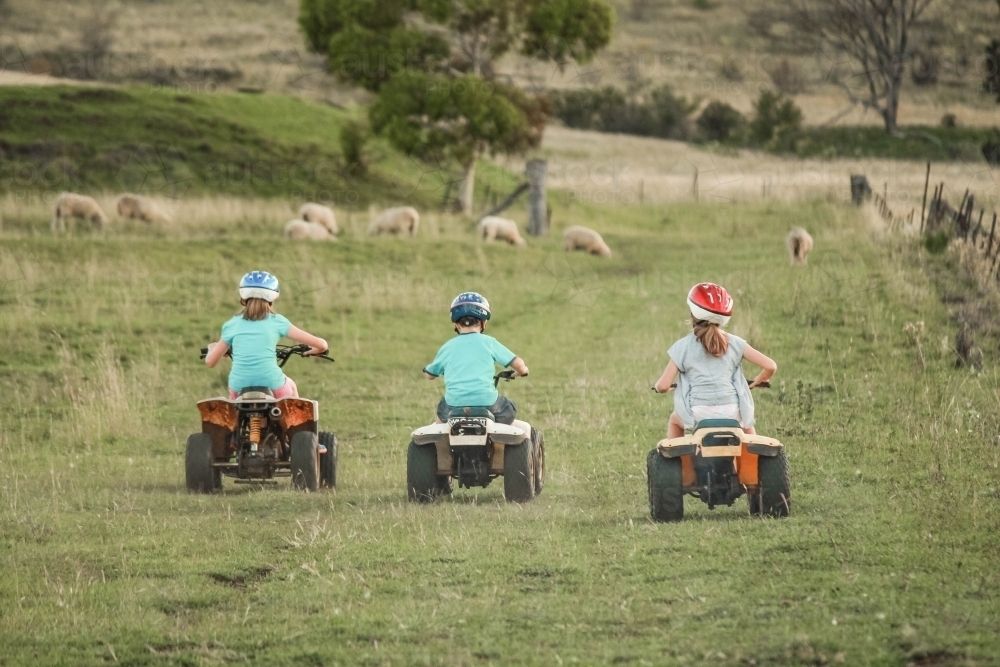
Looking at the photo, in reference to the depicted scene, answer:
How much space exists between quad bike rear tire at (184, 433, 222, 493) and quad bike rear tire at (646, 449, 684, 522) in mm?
3803

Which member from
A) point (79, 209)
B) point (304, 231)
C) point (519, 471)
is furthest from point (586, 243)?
point (519, 471)

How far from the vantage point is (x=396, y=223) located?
3331cm

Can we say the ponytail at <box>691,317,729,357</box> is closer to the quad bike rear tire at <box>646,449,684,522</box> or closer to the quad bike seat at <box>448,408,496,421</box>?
the quad bike rear tire at <box>646,449,684,522</box>

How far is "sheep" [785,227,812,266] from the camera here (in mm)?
27703

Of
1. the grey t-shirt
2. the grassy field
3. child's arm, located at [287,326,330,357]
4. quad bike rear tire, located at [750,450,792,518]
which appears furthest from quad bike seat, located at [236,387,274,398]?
quad bike rear tire, located at [750,450,792,518]

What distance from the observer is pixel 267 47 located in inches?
3775

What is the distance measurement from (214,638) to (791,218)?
31.5 m

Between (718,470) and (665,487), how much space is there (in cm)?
37

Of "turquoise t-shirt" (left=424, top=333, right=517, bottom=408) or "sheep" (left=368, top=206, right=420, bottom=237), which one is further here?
"sheep" (left=368, top=206, right=420, bottom=237)

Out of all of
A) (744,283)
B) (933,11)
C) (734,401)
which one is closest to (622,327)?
(744,283)

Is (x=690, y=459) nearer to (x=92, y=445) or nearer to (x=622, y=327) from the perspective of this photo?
(x=92, y=445)

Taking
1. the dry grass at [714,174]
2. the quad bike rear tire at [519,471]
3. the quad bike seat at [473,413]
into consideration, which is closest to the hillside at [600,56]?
the dry grass at [714,174]

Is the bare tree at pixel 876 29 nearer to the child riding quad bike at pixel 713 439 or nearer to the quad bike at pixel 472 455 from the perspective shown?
the quad bike at pixel 472 455

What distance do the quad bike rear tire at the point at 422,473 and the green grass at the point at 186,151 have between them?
27.0 metres
